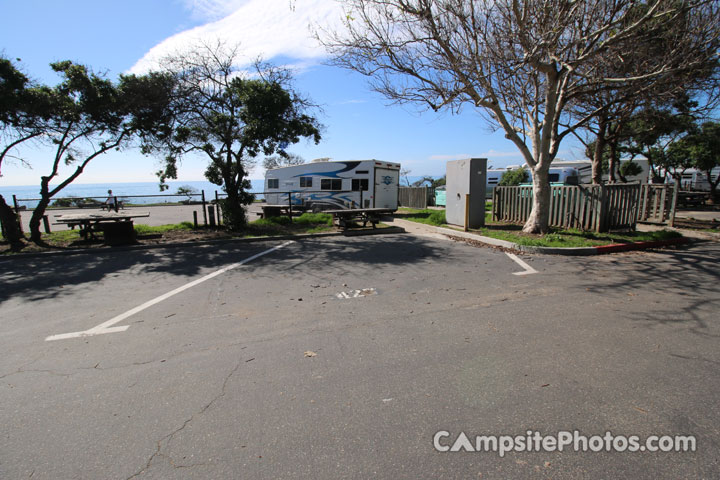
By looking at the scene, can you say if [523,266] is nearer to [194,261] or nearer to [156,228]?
[194,261]

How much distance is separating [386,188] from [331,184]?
2.99 meters

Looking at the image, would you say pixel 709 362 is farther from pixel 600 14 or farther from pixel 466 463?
pixel 600 14

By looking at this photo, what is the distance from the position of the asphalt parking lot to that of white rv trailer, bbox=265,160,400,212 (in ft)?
41.0

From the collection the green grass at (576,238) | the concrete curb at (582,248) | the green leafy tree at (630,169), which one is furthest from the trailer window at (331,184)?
the green leafy tree at (630,169)

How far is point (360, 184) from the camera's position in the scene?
1852cm

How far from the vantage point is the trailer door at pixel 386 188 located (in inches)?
734

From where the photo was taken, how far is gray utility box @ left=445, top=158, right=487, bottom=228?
12.4 m

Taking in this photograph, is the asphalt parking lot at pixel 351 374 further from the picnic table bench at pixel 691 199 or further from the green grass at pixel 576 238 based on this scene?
the picnic table bench at pixel 691 199

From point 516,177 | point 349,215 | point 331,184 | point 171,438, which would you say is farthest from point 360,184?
point 171,438

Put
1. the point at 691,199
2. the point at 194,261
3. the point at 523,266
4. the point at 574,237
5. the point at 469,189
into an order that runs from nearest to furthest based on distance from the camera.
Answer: the point at 523,266 < the point at 194,261 < the point at 574,237 < the point at 469,189 < the point at 691,199

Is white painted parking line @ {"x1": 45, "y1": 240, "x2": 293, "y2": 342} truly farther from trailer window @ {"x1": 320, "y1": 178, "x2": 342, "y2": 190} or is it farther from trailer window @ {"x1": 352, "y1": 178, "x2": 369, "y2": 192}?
trailer window @ {"x1": 320, "y1": 178, "x2": 342, "y2": 190}

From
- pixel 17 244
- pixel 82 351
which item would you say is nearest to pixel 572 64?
pixel 82 351

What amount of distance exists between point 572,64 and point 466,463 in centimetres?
1015

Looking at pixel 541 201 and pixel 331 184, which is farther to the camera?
→ pixel 331 184
